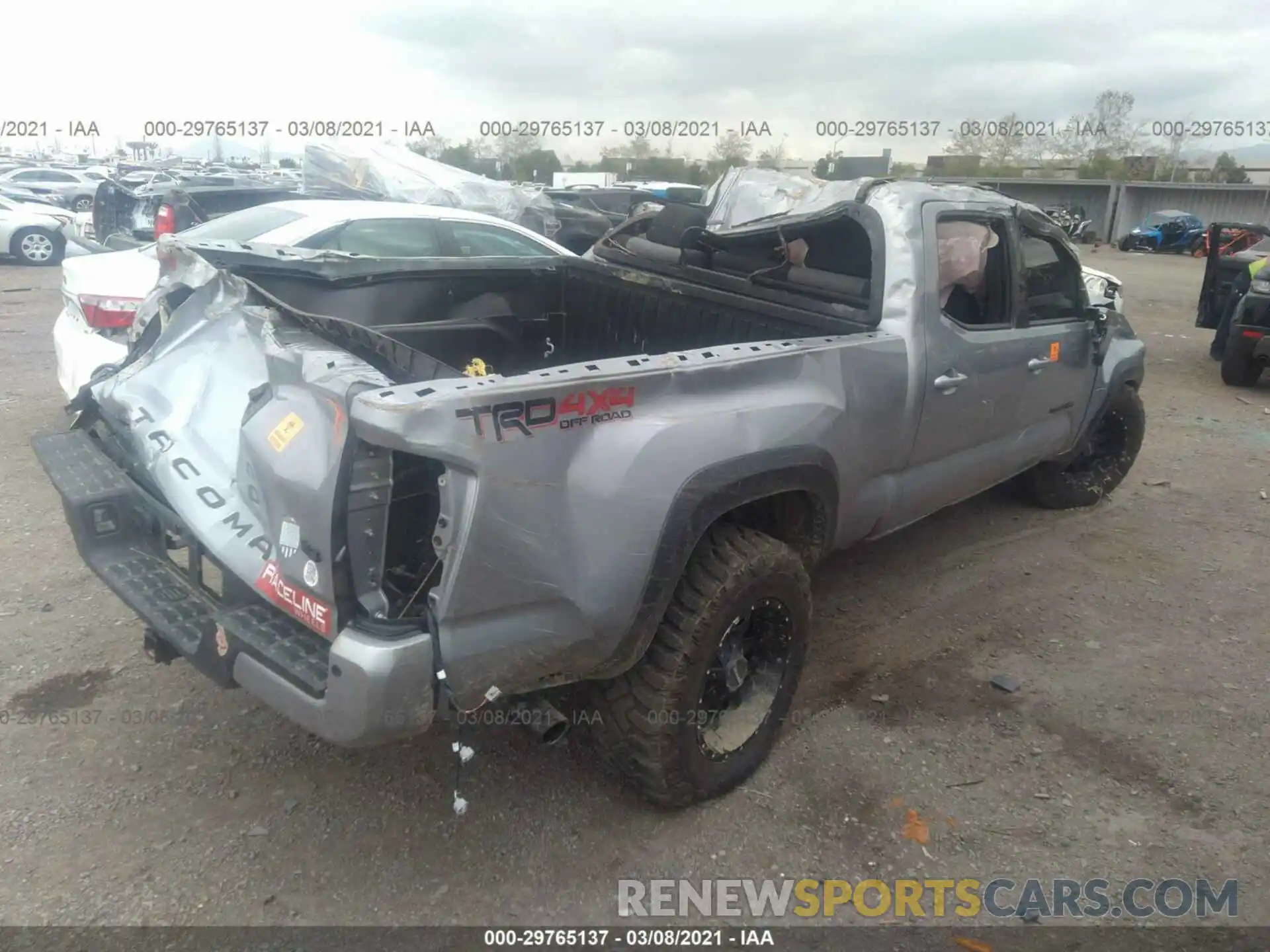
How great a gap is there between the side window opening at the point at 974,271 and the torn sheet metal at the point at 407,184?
9.38 meters

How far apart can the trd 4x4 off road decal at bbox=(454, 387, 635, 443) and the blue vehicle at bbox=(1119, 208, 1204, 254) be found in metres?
32.3

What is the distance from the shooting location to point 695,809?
2918 millimetres

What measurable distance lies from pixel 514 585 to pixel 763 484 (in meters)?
0.93

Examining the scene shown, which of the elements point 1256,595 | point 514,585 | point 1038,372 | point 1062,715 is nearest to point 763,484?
point 514,585

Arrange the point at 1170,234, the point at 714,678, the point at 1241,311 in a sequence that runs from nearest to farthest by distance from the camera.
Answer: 1. the point at 714,678
2. the point at 1241,311
3. the point at 1170,234

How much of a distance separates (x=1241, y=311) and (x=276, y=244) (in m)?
8.71

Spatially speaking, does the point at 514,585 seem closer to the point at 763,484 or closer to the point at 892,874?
the point at 763,484

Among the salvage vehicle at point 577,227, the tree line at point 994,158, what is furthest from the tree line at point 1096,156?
the salvage vehicle at point 577,227

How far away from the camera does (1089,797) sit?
121 inches

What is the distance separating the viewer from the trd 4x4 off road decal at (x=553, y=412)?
6.95 feet

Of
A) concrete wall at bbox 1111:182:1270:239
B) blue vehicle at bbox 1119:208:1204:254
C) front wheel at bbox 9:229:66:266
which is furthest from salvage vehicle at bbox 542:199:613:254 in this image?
concrete wall at bbox 1111:182:1270:239

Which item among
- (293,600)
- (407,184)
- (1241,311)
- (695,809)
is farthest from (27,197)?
(695,809)

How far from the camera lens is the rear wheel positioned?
8828mm

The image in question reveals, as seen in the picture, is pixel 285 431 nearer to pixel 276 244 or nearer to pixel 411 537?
pixel 411 537
